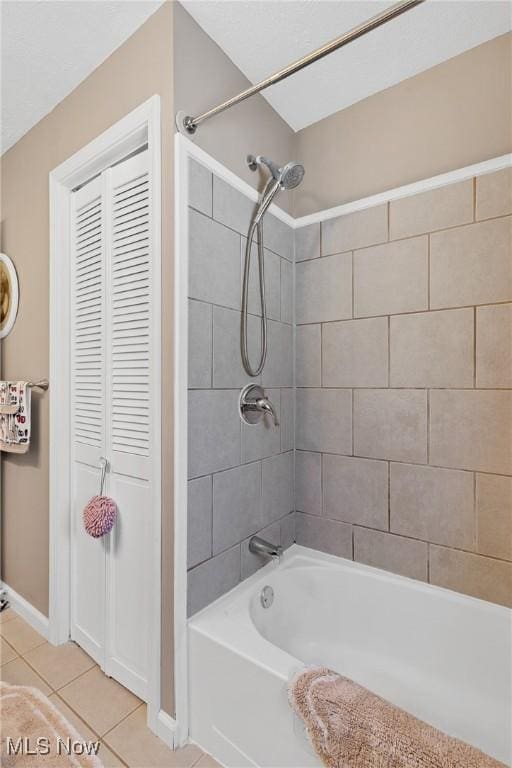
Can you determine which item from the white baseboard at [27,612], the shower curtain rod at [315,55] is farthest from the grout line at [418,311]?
the white baseboard at [27,612]

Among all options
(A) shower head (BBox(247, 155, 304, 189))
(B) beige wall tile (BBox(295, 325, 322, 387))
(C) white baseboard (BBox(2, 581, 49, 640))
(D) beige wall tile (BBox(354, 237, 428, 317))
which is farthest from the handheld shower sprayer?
(C) white baseboard (BBox(2, 581, 49, 640))

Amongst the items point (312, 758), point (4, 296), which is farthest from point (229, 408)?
point (4, 296)

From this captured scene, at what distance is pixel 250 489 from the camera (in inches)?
64.0

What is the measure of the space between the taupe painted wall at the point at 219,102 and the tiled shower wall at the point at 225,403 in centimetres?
14

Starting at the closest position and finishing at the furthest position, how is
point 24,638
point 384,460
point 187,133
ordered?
point 187,133 < point 384,460 < point 24,638

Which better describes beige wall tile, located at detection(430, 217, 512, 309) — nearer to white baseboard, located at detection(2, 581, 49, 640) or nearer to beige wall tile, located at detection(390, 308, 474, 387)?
beige wall tile, located at detection(390, 308, 474, 387)

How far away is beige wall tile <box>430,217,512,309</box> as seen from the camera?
4.61ft

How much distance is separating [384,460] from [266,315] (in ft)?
2.63

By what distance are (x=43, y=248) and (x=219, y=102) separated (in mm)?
1051

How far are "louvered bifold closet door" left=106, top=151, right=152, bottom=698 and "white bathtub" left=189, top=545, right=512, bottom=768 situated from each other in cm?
31

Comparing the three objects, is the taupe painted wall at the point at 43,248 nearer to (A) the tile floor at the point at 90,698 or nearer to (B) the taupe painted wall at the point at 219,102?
(B) the taupe painted wall at the point at 219,102

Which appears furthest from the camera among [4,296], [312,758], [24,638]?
[4,296]

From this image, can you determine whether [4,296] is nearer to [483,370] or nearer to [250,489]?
[250,489]

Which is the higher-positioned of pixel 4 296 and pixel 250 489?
pixel 4 296
